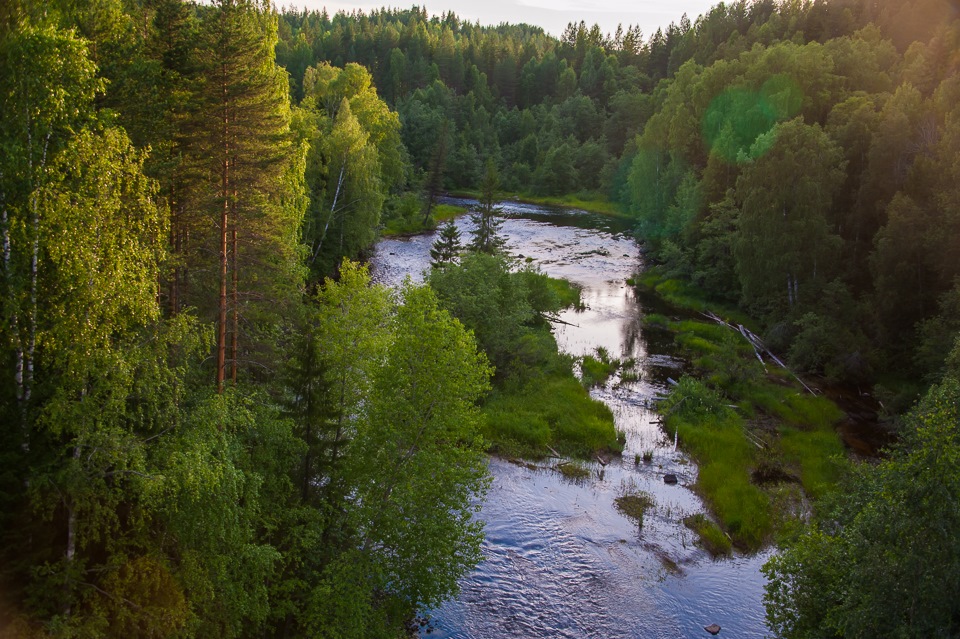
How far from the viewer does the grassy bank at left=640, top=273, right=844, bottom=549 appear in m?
27.2

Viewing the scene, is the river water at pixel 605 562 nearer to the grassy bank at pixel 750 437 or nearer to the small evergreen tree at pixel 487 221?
the grassy bank at pixel 750 437

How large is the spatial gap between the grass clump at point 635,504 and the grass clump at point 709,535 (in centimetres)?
164

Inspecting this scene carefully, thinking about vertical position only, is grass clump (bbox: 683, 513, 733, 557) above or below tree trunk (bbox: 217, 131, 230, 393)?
below

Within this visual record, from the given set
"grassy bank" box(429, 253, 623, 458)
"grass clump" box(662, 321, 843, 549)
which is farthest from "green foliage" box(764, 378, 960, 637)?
"grassy bank" box(429, 253, 623, 458)

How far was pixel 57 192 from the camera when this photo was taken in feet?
41.1

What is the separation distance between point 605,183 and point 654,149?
87.5 feet

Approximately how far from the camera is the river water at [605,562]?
69.5 feet

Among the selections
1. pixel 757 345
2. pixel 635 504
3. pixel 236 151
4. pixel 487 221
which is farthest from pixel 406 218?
pixel 236 151

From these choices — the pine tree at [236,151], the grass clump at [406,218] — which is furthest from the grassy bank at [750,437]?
the grass clump at [406,218]

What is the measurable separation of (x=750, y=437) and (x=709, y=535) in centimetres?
900

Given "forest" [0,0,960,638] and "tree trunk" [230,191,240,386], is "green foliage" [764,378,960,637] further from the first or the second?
"tree trunk" [230,191,240,386]

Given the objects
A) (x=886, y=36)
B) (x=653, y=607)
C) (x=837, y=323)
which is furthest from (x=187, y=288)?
(x=886, y=36)

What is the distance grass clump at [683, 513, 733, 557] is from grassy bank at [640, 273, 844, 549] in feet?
0.35

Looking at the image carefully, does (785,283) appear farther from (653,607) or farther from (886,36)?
(886,36)
